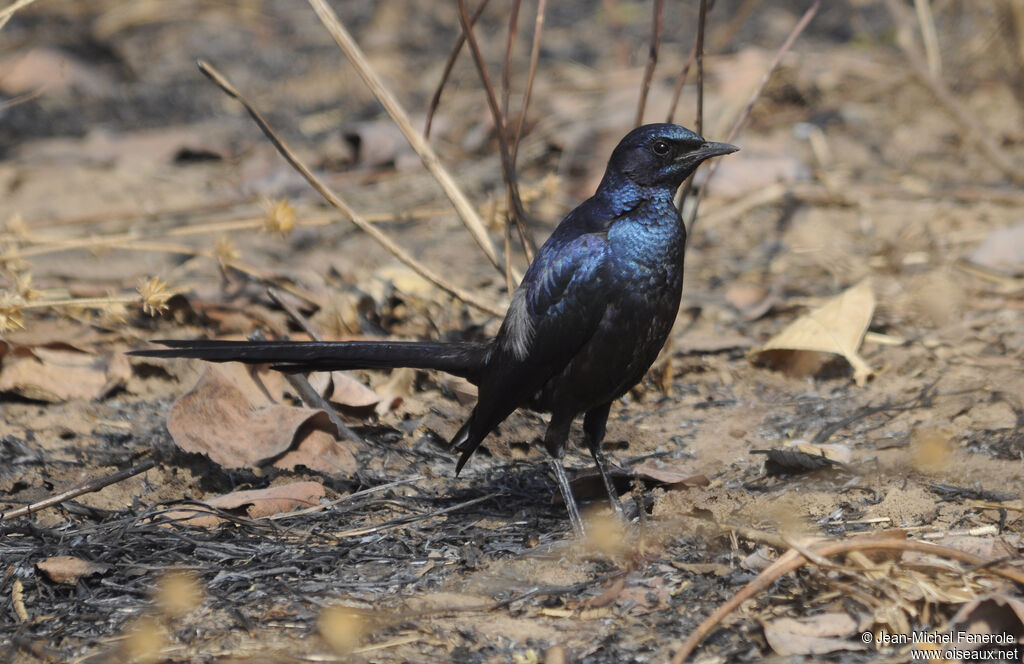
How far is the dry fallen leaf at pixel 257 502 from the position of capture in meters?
3.16

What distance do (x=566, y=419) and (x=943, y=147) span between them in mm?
4543

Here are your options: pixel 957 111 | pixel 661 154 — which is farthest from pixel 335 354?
pixel 957 111

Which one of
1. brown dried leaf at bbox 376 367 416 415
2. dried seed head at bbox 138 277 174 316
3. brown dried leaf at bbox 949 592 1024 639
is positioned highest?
dried seed head at bbox 138 277 174 316

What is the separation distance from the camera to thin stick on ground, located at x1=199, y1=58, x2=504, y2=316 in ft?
11.7

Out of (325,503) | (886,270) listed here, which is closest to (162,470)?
(325,503)

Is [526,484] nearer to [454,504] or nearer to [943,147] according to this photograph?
[454,504]

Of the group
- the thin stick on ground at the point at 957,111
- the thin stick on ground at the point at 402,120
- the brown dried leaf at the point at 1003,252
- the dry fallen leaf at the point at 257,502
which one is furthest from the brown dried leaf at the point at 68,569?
the thin stick on ground at the point at 957,111

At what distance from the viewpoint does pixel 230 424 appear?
3.61m

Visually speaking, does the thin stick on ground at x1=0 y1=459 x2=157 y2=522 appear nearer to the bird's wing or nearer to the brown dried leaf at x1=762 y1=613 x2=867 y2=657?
the bird's wing

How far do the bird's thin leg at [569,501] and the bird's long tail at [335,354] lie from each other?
0.42m

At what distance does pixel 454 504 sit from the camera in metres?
3.45

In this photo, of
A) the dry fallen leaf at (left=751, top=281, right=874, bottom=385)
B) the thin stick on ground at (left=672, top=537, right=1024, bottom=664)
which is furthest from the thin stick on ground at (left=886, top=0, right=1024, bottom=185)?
the thin stick on ground at (left=672, top=537, right=1024, bottom=664)

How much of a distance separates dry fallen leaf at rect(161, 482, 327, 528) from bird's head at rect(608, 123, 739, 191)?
A: 139 cm

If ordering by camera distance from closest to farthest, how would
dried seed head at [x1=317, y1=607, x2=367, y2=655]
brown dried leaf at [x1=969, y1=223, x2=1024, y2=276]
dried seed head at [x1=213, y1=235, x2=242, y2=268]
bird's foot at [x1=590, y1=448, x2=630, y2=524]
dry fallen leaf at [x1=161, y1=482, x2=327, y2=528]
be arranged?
dried seed head at [x1=317, y1=607, x2=367, y2=655] < dry fallen leaf at [x1=161, y1=482, x2=327, y2=528] < bird's foot at [x1=590, y1=448, x2=630, y2=524] < dried seed head at [x1=213, y1=235, x2=242, y2=268] < brown dried leaf at [x1=969, y1=223, x2=1024, y2=276]
